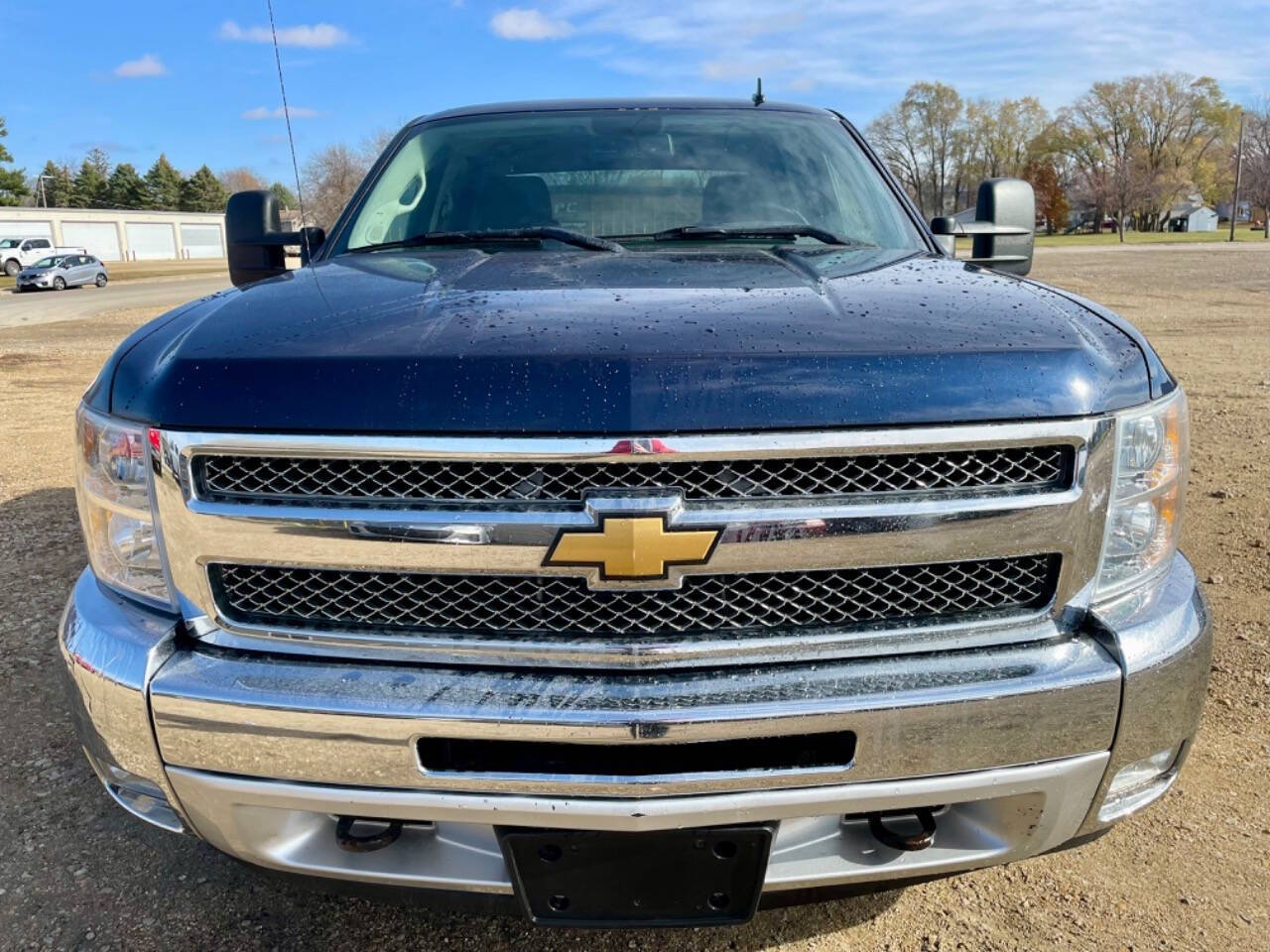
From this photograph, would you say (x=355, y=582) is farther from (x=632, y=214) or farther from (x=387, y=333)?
(x=632, y=214)

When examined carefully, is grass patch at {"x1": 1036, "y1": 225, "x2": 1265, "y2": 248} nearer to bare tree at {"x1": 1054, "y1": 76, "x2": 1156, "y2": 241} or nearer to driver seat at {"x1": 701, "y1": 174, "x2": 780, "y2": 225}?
bare tree at {"x1": 1054, "y1": 76, "x2": 1156, "y2": 241}

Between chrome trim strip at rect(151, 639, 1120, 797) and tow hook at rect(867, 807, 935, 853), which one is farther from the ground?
chrome trim strip at rect(151, 639, 1120, 797)

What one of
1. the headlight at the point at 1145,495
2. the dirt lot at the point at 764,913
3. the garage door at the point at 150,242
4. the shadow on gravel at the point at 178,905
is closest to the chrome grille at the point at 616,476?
the headlight at the point at 1145,495

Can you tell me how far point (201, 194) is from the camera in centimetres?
10312

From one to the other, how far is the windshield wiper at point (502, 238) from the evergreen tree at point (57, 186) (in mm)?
Answer: 120170

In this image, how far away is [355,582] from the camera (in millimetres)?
1748

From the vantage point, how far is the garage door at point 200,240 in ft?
286

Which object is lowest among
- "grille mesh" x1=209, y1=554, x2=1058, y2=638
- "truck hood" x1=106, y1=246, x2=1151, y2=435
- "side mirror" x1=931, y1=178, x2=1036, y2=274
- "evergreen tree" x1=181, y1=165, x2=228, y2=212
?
"grille mesh" x1=209, y1=554, x2=1058, y2=638

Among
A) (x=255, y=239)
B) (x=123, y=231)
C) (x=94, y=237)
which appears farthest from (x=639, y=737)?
(x=123, y=231)

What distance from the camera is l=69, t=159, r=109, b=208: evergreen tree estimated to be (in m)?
103

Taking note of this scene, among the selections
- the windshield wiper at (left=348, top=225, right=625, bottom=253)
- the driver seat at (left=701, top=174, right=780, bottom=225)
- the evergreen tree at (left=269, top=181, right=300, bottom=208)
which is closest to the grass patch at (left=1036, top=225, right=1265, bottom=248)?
the evergreen tree at (left=269, top=181, right=300, bottom=208)

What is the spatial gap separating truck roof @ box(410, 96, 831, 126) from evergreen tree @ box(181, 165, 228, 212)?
111m

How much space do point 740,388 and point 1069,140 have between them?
10769 centimetres

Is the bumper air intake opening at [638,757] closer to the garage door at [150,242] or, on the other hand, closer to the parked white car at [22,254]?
the parked white car at [22,254]
